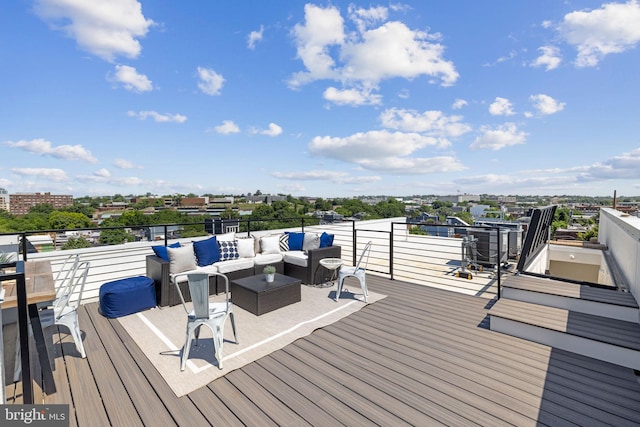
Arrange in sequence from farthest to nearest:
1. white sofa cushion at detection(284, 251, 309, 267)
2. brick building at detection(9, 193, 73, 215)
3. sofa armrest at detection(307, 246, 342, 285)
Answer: brick building at detection(9, 193, 73, 215) < white sofa cushion at detection(284, 251, 309, 267) < sofa armrest at detection(307, 246, 342, 285)

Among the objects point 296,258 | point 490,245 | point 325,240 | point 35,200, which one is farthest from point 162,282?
point 35,200

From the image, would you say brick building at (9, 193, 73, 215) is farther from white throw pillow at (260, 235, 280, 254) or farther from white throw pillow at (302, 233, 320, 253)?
white throw pillow at (302, 233, 320, 253)

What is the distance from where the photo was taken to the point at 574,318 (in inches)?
115

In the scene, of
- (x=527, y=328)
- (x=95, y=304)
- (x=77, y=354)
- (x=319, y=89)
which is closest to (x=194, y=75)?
(x=319, y=89)

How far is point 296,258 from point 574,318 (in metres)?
3.76

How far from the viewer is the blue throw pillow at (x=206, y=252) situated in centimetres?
437

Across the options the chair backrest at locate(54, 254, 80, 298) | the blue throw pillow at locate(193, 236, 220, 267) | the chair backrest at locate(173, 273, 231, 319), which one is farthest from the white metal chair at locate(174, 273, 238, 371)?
the blue throw pillow at locate(193, 236, 220, 267)

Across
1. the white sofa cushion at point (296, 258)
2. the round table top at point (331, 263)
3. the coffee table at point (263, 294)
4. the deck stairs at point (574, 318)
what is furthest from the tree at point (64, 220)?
the deck stairs at point (574, 318)

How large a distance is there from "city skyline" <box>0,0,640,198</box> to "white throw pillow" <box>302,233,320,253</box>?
225 inches

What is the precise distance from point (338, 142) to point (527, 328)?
13560mm

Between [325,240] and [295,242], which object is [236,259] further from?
[325,240]

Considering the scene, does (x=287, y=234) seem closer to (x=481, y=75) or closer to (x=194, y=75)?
(x=194, y=75)

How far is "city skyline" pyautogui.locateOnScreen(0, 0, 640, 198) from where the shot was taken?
6.41 metres

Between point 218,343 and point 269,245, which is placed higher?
point 269,245
